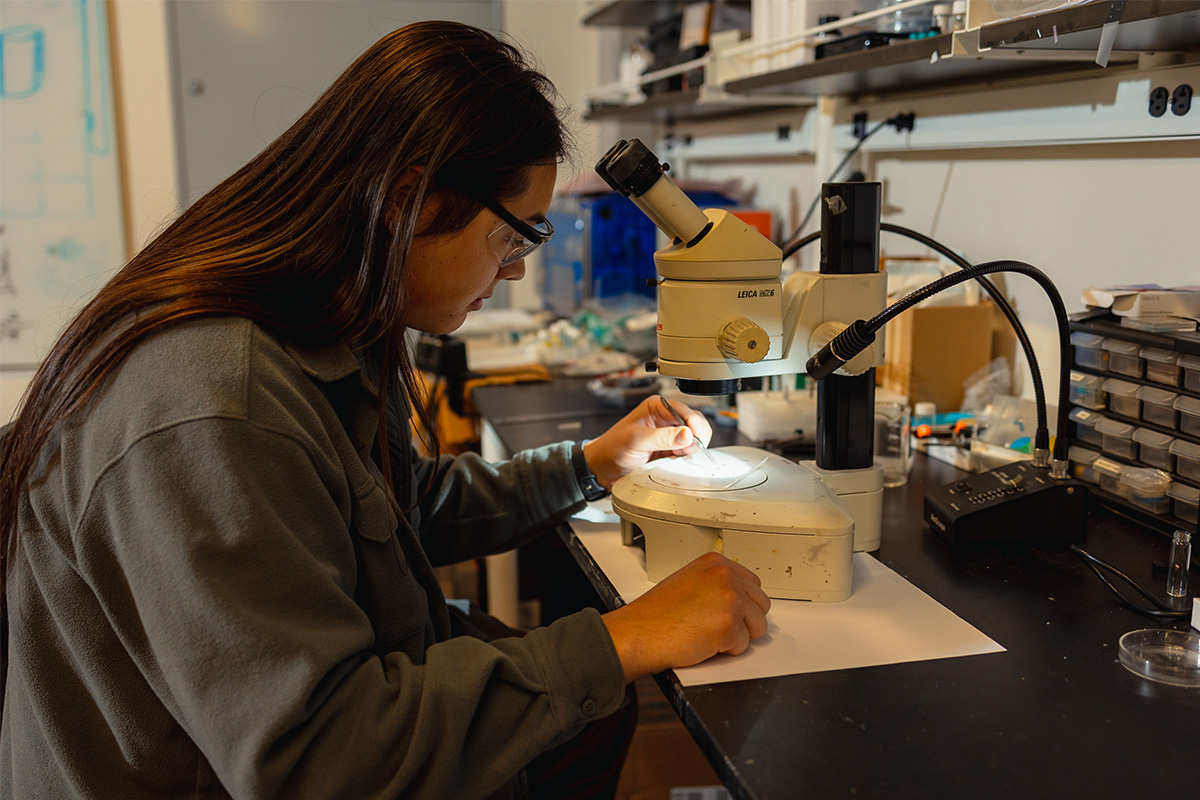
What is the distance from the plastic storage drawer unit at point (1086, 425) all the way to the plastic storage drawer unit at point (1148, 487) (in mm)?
76

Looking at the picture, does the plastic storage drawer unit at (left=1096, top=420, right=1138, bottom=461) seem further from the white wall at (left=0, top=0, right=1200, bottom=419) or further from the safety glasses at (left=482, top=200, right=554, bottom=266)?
the safety glasses at (left=482, top=200, right=554, bottom=266)

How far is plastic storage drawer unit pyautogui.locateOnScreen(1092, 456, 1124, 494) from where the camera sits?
1.24m

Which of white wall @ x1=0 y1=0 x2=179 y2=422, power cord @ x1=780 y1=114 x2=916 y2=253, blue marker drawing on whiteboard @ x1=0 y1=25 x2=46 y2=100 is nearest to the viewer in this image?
power cord @ x1=780 y1=114 x2=916 y2=253

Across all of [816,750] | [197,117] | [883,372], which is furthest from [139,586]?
[197,117]

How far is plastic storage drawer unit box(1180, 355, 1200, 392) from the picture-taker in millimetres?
1101

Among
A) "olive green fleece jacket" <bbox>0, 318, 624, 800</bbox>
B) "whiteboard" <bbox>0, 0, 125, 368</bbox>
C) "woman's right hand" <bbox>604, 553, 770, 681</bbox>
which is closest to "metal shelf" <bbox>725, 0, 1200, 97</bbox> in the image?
"woman's right hand" <bbox>604, 553, 770, 681</bbox>

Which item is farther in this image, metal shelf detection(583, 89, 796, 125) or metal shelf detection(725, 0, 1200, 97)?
metal shelf detection(583, 89, 796, 125)

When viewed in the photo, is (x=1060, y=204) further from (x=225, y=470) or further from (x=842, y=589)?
(x=225, y=470)

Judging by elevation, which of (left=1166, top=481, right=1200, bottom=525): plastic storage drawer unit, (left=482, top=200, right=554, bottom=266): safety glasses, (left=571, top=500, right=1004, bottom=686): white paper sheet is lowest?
(left=571, top=500, right=1004, bottom=686): white paper sheet

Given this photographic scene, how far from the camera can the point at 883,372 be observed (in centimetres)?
178

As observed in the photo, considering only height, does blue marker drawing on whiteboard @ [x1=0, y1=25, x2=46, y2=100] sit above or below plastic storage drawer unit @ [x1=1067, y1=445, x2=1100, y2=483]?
above

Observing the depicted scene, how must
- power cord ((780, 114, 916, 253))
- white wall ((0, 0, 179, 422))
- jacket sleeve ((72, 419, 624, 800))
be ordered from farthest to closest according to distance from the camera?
white wall ((0, 0, 179, 422)), power cord ((780, 114, 916, 253)), jacket sleeve ((72, 419, 624, 800))

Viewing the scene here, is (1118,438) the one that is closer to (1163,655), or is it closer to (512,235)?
(1163,655)

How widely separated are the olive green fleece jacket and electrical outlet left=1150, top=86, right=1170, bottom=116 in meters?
1.09
